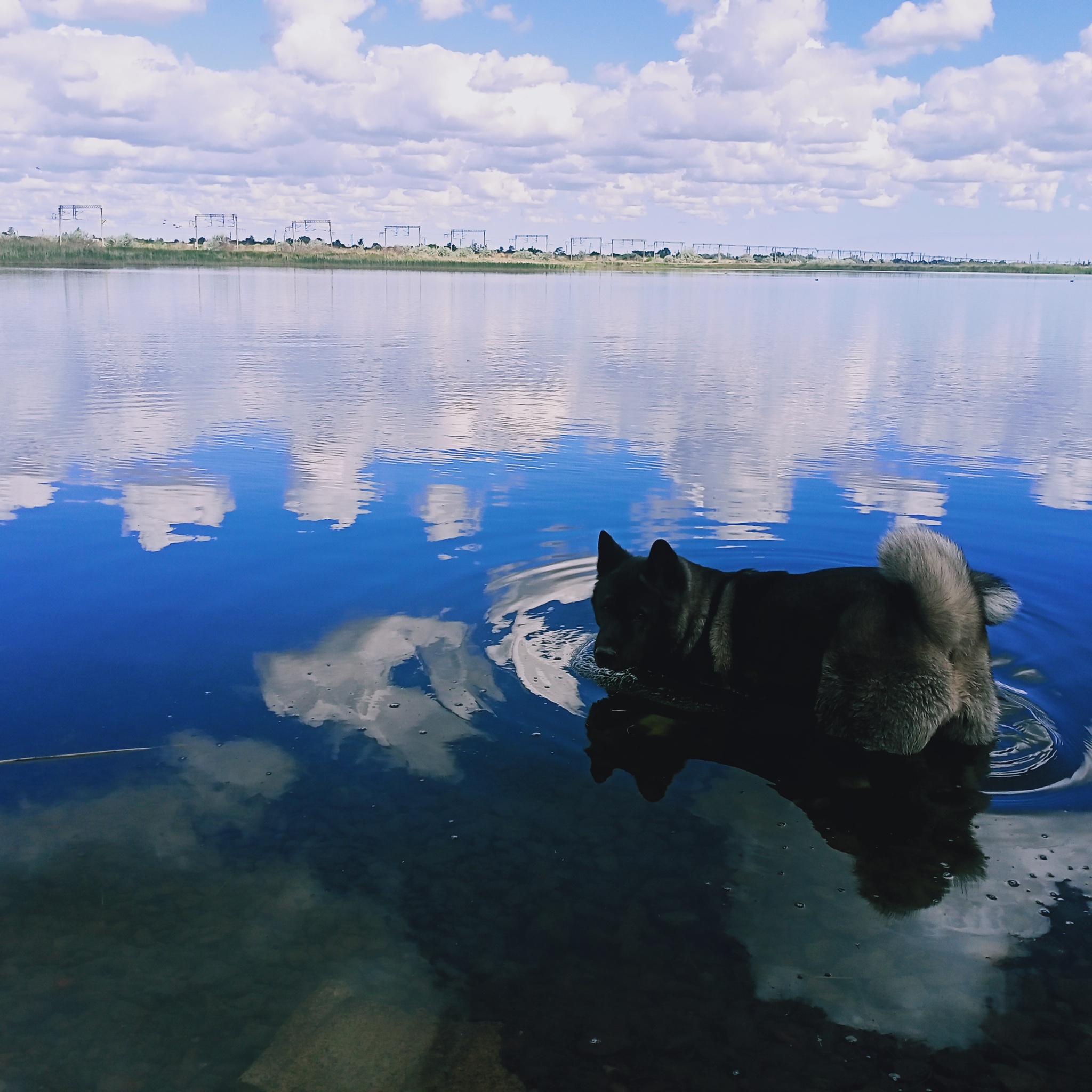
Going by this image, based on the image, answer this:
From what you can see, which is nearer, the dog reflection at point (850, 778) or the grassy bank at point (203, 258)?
the dog reflection at point (850, 778)

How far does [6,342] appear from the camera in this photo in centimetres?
3170

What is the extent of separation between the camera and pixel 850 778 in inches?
278

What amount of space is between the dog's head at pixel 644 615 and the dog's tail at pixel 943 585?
183 centimetres

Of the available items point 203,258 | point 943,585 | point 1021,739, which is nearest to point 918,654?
point 943,585

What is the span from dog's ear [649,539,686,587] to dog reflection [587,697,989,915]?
1064 mm

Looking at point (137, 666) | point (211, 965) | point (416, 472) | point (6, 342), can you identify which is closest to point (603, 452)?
point (416, 472)

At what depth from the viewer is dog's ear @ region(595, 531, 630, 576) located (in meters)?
8.80

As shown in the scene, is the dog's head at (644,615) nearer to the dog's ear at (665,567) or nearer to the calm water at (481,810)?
the dog's ear at (665,567)

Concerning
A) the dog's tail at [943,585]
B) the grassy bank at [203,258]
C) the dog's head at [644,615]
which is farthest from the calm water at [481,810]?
the grassy bank at [203,258]

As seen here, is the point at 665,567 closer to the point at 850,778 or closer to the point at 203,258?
the point at 850,778

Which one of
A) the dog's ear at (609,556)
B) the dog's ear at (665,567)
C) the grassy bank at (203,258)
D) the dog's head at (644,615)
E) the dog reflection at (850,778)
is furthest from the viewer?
the grassy bank at (203,258)

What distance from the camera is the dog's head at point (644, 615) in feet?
27.3

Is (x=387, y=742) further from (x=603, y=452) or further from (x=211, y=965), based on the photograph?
(x=603, y=452)

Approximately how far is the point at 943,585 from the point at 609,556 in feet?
9.98
